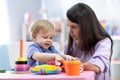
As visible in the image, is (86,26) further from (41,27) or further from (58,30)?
(58,30)

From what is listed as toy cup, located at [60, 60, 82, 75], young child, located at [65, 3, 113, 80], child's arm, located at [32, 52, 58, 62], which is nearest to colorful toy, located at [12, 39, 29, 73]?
child's arm, located at [32, 52, 58, 62]

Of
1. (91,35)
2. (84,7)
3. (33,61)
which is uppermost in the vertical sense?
(84,7)

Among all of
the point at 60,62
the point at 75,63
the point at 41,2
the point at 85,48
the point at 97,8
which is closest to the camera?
the point at 75,63

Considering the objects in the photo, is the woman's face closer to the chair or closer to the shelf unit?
the chair

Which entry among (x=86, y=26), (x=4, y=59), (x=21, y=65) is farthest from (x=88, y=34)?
(x=4, y=59)

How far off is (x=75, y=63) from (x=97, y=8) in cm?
305

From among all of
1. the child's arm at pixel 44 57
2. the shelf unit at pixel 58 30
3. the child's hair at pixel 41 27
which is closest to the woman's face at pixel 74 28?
the child's hair at pixel 41 27

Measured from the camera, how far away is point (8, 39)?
402cm

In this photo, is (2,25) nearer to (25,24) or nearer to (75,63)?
(25,24)

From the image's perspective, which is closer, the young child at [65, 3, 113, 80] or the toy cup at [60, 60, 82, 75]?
the toy cup at [60, 60, 82, 75]

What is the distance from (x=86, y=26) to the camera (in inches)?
67.0

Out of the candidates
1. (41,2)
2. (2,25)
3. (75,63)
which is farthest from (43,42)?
(41,2)

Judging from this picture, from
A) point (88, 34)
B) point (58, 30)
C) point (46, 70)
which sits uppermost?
point (88, 34)

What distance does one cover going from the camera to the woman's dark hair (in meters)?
1.69
